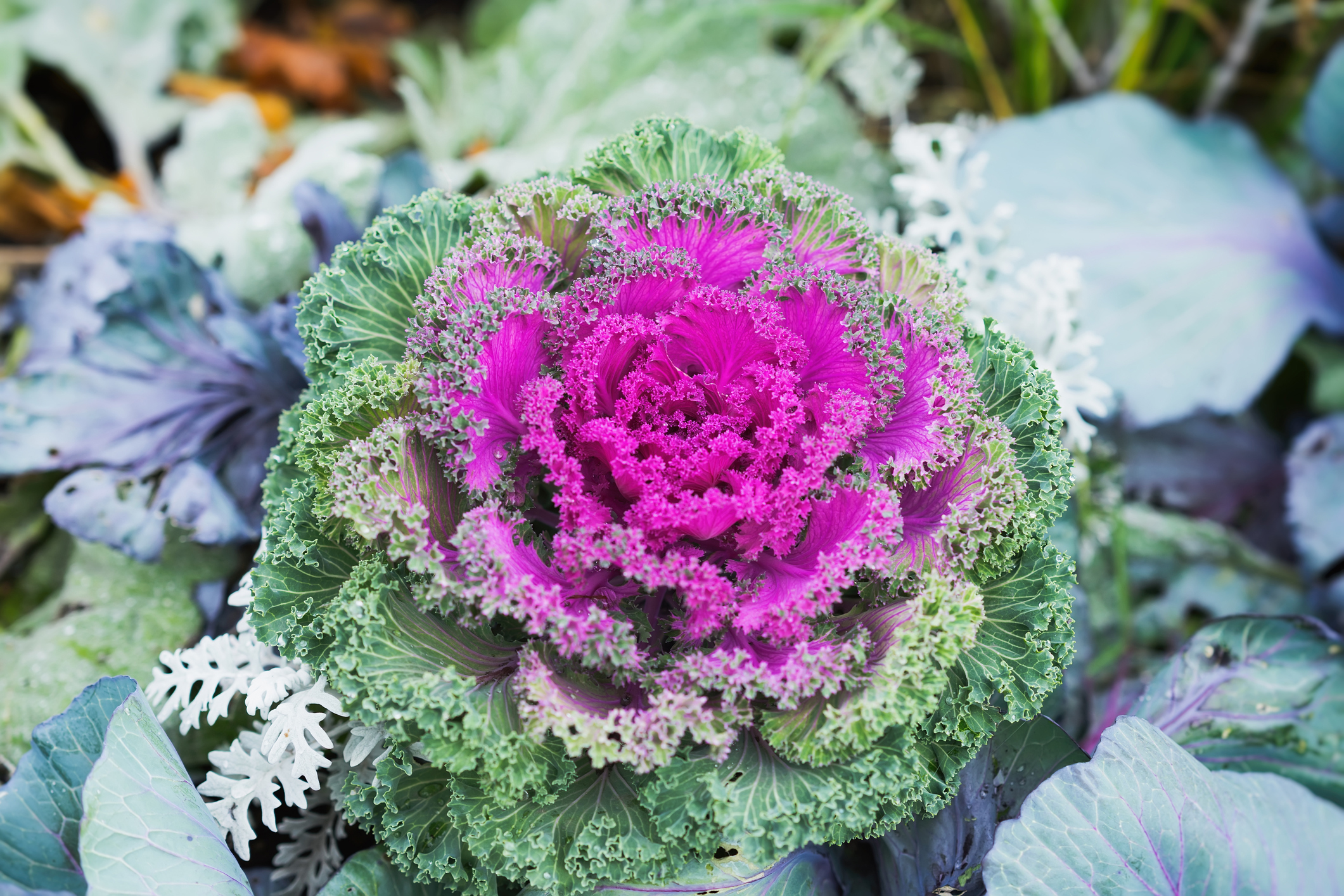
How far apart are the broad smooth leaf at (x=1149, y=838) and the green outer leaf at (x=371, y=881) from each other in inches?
31.2

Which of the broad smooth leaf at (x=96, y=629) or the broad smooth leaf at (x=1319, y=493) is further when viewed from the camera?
the broad smooth leaf at (x=1319, y=493)

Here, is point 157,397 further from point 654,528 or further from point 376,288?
point 654,528

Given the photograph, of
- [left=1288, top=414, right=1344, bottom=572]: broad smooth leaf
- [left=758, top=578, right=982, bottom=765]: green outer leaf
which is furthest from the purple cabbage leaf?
[left=1288, top=414, right=1344, bottom=572]: broad smooth leaf

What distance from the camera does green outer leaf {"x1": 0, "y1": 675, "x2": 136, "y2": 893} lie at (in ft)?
4.01

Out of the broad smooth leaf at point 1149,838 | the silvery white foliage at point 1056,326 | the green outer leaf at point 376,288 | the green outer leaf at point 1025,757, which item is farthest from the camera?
the silvery white foliage at point 1056,326

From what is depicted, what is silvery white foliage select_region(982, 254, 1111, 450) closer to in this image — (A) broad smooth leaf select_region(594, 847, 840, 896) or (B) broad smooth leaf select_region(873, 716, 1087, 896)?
(B) broad smooth leaf select_region(873, 716, 1087, 896)

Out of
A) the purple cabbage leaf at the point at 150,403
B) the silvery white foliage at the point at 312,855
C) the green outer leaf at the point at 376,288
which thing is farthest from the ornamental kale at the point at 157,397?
the silvery white foliage at the point at 312,855

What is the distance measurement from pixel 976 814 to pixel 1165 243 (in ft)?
4.60

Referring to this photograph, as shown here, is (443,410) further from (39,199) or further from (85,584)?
(39,199)

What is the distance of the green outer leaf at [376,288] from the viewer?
1.30 meters

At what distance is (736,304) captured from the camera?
4.06 ft

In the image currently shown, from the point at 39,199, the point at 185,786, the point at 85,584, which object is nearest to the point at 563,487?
the point at 185,786

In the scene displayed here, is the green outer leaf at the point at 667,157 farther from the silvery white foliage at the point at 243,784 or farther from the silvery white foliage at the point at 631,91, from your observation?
the silvery white foliage at the point at 243,784

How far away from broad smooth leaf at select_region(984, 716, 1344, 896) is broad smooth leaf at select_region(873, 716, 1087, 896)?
0.16 meters
